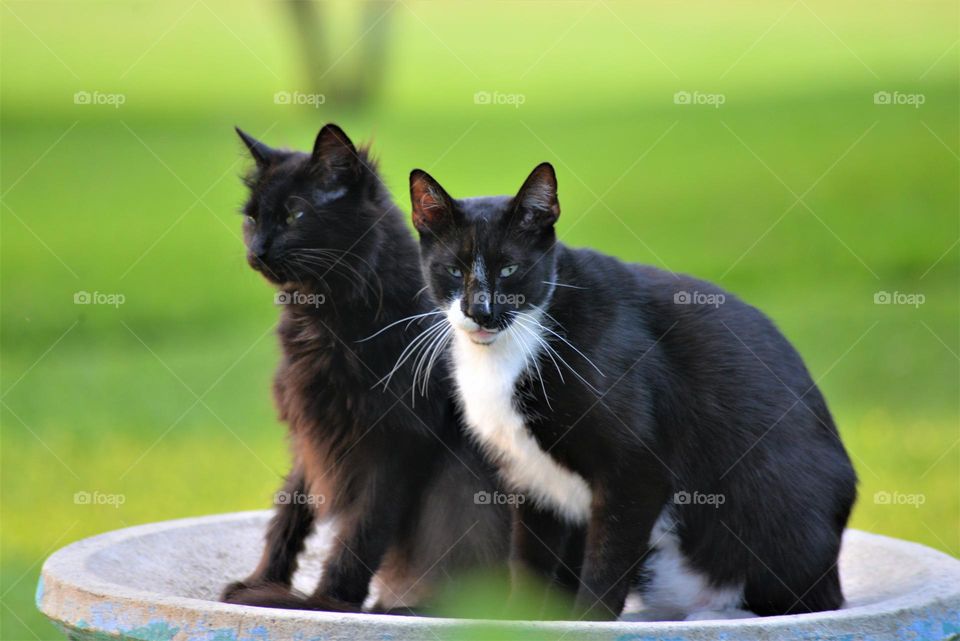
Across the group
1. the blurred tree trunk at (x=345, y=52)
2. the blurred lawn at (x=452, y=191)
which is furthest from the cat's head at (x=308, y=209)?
the blurred tree trunk at (x=345, y=52)

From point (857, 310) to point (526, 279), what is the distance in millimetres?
6381

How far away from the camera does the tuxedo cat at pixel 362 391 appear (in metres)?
3.20

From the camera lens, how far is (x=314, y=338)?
332 cm

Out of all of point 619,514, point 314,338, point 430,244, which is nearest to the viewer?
point 619,514

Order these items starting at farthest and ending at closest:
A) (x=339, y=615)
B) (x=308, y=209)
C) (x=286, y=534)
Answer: (x=286, y=534)
(x=308, y=209)
(x=339, y=615)

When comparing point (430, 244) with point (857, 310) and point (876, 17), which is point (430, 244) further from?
point (876, 17)

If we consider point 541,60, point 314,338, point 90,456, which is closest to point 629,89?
point 541,60

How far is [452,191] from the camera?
8039mm

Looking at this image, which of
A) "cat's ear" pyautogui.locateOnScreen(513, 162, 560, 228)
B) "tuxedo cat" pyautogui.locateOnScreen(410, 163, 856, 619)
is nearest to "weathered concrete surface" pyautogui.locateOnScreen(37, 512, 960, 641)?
"tuxedo cat" pyautogui.locateOnScreen(410, 163, 856, 619)

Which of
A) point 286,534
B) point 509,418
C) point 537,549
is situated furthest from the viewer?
point 286,534

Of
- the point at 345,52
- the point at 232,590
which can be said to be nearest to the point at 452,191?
the point at 345,52

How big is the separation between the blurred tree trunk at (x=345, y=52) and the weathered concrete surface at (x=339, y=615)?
8.34 meters

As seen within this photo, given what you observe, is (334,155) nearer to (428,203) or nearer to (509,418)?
(428,203)

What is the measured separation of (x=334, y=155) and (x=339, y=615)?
4.61ft
